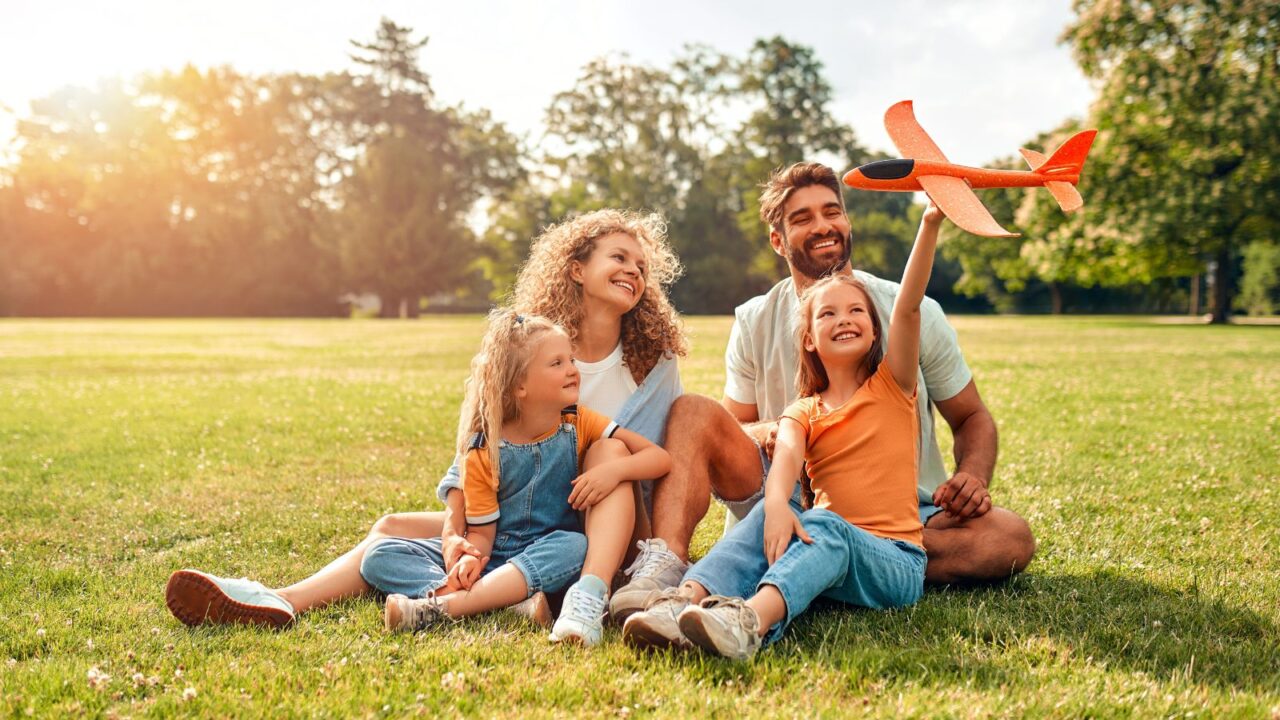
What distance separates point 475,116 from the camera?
190ft

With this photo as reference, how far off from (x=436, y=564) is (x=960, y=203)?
238 cm

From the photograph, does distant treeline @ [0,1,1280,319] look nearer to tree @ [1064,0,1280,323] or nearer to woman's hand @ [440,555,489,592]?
tree @ [1064,0,1280,323]

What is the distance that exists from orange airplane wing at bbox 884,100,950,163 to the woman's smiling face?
1328 mm

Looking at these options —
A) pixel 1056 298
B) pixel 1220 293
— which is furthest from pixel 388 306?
pixel 1056 298

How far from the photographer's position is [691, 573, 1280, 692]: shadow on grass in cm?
279

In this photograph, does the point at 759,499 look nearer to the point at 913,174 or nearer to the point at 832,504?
the point at 832,504

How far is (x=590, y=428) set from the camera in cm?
388

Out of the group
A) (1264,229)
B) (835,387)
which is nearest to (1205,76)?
(1264,229)

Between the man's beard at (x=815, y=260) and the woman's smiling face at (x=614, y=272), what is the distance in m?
0.75

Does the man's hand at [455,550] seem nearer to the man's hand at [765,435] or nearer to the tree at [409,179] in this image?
the man's hand at [765,435]

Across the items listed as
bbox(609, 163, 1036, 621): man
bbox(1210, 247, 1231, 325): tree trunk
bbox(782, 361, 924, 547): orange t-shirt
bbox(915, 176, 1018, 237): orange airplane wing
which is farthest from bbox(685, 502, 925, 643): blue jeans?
bbox(1210, 247, 1231, 325): tree trunk

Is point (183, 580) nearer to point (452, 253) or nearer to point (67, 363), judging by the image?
point (67, 363)

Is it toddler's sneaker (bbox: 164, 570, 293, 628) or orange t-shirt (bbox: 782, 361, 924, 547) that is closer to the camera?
toddler's sneaker (bbox: 164, 570, 293, 628)

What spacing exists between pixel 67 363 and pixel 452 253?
123 ft
